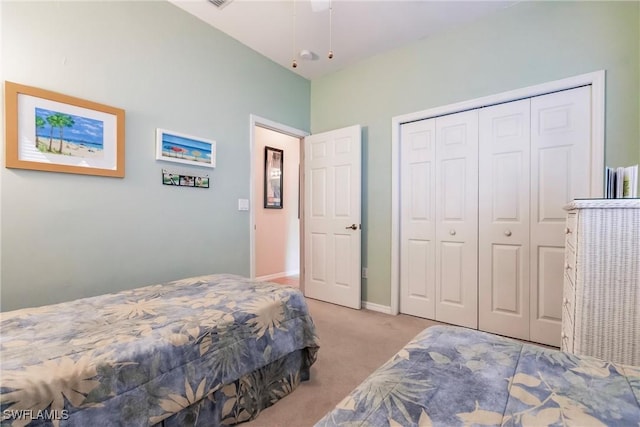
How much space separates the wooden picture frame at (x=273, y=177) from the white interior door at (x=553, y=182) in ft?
11.2

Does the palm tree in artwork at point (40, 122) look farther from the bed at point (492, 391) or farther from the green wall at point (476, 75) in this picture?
the green wall at point (476, 75)

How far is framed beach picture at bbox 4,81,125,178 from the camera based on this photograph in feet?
5.53

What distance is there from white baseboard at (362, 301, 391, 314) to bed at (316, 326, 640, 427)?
2.26m

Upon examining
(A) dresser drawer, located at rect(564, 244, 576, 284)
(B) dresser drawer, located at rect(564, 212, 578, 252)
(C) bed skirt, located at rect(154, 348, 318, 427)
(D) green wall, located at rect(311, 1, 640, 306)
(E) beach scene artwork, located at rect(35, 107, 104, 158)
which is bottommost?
(C) bed skirt, located at rect(154, 348, 318, 427)

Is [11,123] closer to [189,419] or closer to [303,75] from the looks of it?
[189,419]

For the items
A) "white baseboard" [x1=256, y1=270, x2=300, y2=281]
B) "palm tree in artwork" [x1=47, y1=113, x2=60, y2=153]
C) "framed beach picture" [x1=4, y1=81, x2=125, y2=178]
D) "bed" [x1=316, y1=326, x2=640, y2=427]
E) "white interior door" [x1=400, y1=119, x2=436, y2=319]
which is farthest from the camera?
"white baseboard" [x1=256, y1=270, x2=300, y2=281]

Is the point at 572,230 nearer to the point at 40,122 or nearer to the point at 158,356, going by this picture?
the point at 158,356

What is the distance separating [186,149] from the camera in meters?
2.46

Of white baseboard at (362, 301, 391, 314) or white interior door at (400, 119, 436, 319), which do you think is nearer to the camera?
white interior door at (400, 119, 436, 319)

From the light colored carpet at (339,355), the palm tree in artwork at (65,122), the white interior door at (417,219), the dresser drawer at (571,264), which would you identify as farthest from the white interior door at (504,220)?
the palm tree in artwork at (65,122)

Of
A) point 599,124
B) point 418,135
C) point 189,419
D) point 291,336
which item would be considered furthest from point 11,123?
point 599,124

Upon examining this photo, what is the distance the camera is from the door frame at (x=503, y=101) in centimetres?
204

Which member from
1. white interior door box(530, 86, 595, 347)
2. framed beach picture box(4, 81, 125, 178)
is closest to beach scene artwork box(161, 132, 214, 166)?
framed beach picture box(4, 81, 125, 178)

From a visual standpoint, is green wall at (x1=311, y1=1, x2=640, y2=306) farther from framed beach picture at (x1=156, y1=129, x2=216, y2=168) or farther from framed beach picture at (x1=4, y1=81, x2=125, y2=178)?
framed beach picture at (x1=4, y1=81, x2=125, y2=178)
